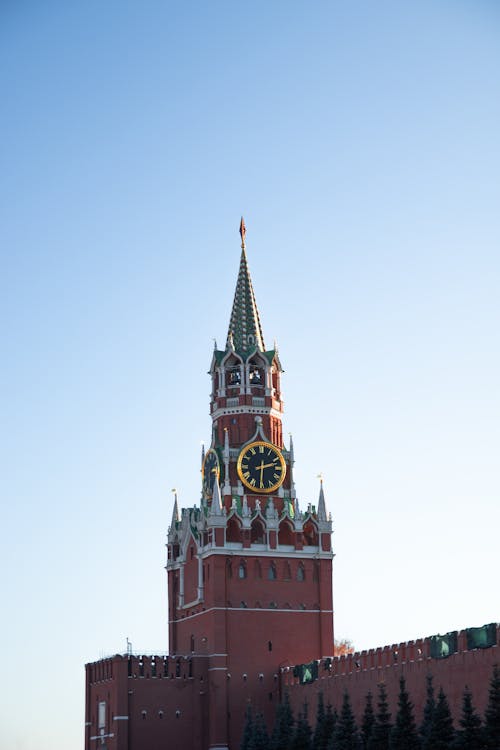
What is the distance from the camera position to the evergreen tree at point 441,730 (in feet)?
200

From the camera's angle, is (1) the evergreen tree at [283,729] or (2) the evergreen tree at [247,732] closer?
(1) the evergreen tree at [283,729]

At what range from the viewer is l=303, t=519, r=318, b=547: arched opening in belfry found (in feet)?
296

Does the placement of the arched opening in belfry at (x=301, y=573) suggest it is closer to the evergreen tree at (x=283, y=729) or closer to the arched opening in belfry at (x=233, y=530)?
the arched opening in belfry at (x=233, y=530)

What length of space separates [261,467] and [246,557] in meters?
6.11

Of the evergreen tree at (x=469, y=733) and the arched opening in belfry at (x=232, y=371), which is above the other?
the arched opening in belfry at (x=232, y=371)

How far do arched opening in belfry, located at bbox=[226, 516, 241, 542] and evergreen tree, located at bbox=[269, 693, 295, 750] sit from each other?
509 inches

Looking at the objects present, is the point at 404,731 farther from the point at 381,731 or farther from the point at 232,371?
the point at 232,371

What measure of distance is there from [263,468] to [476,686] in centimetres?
2988

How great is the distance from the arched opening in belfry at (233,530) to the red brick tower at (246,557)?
6 centimetres

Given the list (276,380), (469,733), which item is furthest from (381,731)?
(276,380)

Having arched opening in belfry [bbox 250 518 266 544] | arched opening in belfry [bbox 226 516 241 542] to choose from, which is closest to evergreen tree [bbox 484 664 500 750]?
arched opening in belfry [bbox 226 516 241 542]

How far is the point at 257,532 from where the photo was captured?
89.1 m

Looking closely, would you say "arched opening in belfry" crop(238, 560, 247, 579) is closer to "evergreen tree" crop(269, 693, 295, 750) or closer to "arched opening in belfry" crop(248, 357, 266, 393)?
"evergreen tree" crop(269, 693, 295, 750)

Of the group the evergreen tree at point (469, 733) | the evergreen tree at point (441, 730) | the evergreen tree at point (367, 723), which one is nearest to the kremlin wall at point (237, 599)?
the evergreen tree at point (367, 723)
